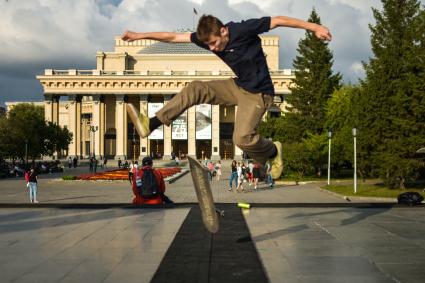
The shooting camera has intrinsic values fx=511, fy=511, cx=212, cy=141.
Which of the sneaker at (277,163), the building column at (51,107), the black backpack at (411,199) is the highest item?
the building column at (51,107)

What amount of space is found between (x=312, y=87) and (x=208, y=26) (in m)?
51.2

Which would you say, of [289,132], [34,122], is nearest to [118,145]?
[34,122]

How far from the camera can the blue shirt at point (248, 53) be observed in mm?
6762

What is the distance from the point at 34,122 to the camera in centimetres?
6391

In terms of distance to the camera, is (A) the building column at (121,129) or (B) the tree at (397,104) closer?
(B) the tree at (397,104)

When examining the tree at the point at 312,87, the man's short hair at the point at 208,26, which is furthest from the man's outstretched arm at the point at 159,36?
the tree at the point at 312,87

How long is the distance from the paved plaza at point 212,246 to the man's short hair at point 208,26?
3.23 meters

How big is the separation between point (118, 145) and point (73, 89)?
14.0m

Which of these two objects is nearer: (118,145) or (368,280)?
(368,280)

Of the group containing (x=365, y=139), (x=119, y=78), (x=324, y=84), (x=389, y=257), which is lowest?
(x=389, y=257)

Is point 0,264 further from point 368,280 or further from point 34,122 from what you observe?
point 34,122

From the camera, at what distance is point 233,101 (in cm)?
757

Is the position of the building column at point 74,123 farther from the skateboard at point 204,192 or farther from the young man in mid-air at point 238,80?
the young man in mid-air at point 238,80

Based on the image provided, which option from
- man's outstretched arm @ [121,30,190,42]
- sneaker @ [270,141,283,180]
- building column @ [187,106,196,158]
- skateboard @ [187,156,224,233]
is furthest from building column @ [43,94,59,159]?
man's outstretched arm @ [121,30,190,42]
